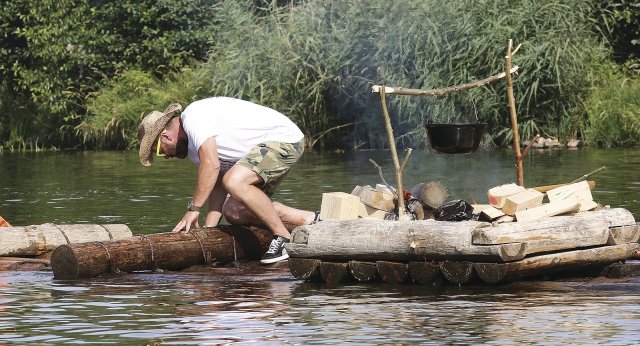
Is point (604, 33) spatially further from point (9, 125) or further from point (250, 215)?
point (250, 215)

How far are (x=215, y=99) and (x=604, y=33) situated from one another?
22.0 meters

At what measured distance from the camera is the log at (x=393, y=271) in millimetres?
11961

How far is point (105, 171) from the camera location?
28844 mm

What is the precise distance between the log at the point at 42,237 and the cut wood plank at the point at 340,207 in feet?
6.52

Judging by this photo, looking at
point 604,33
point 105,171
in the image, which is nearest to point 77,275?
point 105,171

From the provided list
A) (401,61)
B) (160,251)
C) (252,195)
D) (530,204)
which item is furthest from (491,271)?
(401,61)

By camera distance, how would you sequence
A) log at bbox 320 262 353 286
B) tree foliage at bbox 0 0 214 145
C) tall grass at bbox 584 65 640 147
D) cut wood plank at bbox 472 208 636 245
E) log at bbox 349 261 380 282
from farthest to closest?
tree foliage at bbox 0 0 214 145 → tall grass at bbox 584 65 640 147 → log at bbox 320 262 353 286 → log at bbox 349 261 380 282 → cut wood plank at bbox 472 208 636 245

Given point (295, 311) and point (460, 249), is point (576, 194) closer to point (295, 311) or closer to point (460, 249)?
point (460, 249)

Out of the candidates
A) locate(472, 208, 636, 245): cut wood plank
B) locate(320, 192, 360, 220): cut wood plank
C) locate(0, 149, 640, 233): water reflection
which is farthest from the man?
locate(0, 149, 640, 233): water reflection

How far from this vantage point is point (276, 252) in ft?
43.7

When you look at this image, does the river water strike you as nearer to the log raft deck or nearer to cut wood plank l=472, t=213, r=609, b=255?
the log raft deck

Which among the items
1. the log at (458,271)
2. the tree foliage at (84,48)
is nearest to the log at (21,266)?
the log at (458,271)

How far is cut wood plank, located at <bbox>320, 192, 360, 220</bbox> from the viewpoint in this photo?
12.6m

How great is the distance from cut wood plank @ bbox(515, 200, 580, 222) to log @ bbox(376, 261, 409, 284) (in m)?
0.85
